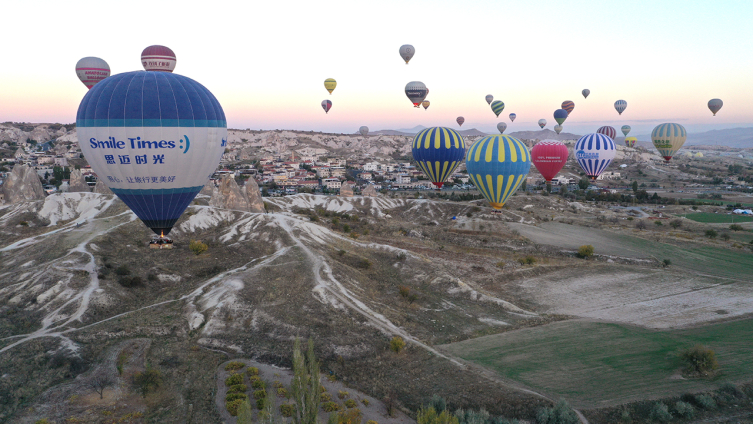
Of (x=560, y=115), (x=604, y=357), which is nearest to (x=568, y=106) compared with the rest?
(x=560, y=115)

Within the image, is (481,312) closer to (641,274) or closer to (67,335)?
(641,274)

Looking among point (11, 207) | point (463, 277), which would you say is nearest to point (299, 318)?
point (463, 277)

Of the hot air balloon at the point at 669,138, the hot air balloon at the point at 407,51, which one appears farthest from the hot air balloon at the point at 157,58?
the hot air balloon at the point at 669,138

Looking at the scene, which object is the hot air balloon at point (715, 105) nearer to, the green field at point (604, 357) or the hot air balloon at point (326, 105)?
the green field at point (604, 357)

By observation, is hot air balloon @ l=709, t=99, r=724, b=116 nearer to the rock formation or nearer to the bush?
the bush

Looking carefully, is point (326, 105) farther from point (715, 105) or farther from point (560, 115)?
point (715, 105)

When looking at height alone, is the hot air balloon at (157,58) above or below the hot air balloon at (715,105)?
below
